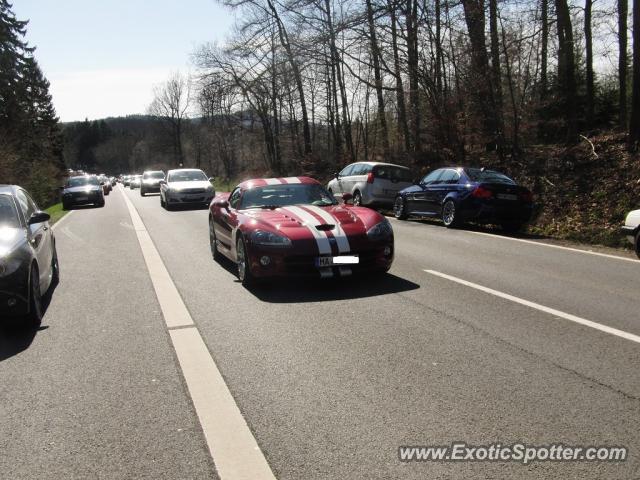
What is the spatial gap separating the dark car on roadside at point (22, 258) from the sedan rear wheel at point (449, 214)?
9.13 metres

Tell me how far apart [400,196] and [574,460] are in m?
13.8

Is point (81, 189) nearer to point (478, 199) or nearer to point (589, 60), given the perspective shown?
point (478, 199)

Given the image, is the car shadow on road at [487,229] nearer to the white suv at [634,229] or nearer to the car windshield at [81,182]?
the white suv at [634,229]

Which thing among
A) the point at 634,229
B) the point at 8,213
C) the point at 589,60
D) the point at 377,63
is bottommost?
the point at 634,229

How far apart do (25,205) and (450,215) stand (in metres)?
9.59

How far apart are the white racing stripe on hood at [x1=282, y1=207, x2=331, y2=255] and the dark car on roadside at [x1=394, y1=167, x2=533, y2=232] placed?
262 inches

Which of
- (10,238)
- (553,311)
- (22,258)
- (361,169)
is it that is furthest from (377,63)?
(22,258)

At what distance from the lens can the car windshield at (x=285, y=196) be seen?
8648mm

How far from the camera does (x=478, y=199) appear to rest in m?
13.5

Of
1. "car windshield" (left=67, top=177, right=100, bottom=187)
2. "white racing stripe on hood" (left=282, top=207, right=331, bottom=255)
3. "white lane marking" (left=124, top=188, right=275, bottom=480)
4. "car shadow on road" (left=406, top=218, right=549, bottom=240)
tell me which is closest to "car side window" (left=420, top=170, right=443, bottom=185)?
"car shadow on road" (left=406, top=218, right=549, bottom=240)

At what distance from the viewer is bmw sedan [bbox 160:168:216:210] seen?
73.4 ft

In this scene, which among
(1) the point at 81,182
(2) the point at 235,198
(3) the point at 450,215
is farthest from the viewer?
(1) the point at 81,182

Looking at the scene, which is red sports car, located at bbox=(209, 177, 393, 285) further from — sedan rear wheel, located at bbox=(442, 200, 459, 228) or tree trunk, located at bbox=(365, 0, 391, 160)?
tree trunk, located at bbox=(365, 0, 391, 160)

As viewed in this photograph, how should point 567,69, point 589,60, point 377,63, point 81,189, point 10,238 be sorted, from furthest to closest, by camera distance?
point 81,189
point 377,63
point 589,60
point 567,69
point 10,238
